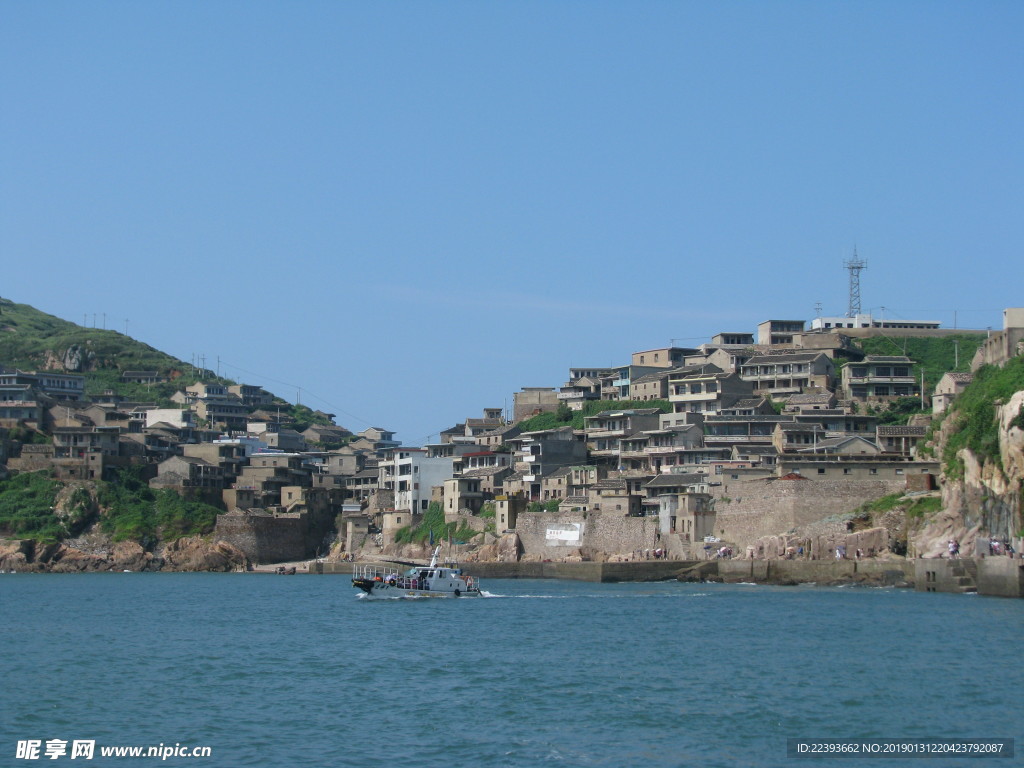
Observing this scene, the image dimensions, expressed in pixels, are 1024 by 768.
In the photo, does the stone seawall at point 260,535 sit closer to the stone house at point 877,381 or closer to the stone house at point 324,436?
the stone house at point 324,436

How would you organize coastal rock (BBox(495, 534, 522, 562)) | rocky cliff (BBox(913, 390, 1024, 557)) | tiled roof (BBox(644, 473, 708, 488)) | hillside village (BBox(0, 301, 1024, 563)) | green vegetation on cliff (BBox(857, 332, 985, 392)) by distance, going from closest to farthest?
rocky cliff (BBox(913, 390, 1024, 557)), hillside village (BBox(0, 301, 1024, 563)), tiled roof (BBox(644, 473, 708, 488)), coastal rock (BBox(495, 534, 522, 562)), green vegetation on cliff (BBox(857, 332, 985, 392))

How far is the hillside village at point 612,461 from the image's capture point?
71125 millimetres

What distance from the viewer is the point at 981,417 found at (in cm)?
6228

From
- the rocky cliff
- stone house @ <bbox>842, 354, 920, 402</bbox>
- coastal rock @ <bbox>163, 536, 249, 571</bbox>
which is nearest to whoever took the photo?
the rocky cliff

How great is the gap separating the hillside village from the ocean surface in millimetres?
13919

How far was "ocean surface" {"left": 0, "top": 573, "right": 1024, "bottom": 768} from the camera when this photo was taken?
86.8 feet

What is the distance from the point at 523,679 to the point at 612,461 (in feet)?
188

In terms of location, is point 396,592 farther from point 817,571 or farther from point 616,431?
point 616,431

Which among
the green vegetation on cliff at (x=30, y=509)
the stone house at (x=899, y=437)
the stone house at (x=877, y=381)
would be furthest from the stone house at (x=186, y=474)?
the stone house at (x=899, y=437)

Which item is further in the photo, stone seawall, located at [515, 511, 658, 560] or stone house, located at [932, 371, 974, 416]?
stone house, located at [932, 371, 974, 416]

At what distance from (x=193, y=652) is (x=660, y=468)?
159ft

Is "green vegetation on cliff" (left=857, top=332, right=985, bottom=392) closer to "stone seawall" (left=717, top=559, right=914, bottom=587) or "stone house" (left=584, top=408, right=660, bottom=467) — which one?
"stone house" (left=584, top=408, right=660, bottom=467)

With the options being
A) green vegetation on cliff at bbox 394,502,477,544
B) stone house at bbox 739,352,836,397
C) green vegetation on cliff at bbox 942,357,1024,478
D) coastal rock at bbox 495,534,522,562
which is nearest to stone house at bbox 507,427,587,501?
green vegetation on cliff at bbox 394,502,477,544

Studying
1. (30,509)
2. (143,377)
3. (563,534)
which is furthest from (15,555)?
(143,377)
